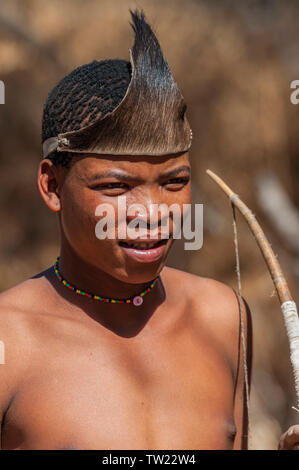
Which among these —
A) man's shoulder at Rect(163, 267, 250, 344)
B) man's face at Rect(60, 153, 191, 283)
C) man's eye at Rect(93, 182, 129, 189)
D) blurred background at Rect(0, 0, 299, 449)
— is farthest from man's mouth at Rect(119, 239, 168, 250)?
blurred background at Rect(0, 0, 299, 449)

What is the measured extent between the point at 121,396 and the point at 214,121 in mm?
2832

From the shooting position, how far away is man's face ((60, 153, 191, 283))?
6.22 feet

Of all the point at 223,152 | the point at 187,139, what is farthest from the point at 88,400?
the point at 223,152

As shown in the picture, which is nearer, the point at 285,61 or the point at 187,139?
the point at 187,139

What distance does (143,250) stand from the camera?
1.93 m

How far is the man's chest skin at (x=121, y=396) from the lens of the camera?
6.16 feet

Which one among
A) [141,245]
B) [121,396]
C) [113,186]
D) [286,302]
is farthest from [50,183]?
[286,302]

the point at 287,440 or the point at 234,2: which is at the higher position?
the point at 234,2

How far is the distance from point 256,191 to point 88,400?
9.36 feet

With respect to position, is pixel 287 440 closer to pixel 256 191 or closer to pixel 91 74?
pixel 91 74

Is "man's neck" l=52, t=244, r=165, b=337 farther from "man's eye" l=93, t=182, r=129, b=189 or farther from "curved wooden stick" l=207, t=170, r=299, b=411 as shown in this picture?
"curved wooden stick" l=207, t=170, r=299, b=411

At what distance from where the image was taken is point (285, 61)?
447cm

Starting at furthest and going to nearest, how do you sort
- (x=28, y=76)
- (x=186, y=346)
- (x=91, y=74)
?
1. (x=28, y=76)
2. (x=186, y=346)
3. (x=91, y=74)

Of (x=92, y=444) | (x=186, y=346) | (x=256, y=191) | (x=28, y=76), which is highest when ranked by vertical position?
(x=28, y=76)
